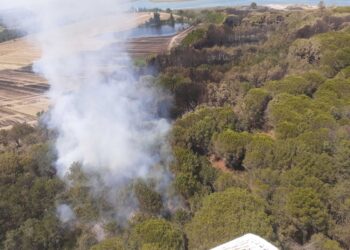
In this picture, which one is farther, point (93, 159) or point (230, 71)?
point (230, 71)

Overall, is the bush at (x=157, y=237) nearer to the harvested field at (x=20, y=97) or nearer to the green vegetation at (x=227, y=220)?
the green vegetation at (x=227, y=220)

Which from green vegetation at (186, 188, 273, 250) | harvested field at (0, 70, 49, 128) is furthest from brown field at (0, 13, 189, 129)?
green vegetation at (186, 188, 273, 250)

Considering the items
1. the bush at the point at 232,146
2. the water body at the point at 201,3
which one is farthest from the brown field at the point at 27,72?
the water body at the point at 201,3

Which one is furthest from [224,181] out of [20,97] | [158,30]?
[158,30]

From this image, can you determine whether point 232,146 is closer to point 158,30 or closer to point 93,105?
point 93,105

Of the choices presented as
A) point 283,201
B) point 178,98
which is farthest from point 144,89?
point 283,201

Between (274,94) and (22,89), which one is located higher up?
(274,94)

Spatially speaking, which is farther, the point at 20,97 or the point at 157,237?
the point at 20,97

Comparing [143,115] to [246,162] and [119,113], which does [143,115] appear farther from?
[246,162]
